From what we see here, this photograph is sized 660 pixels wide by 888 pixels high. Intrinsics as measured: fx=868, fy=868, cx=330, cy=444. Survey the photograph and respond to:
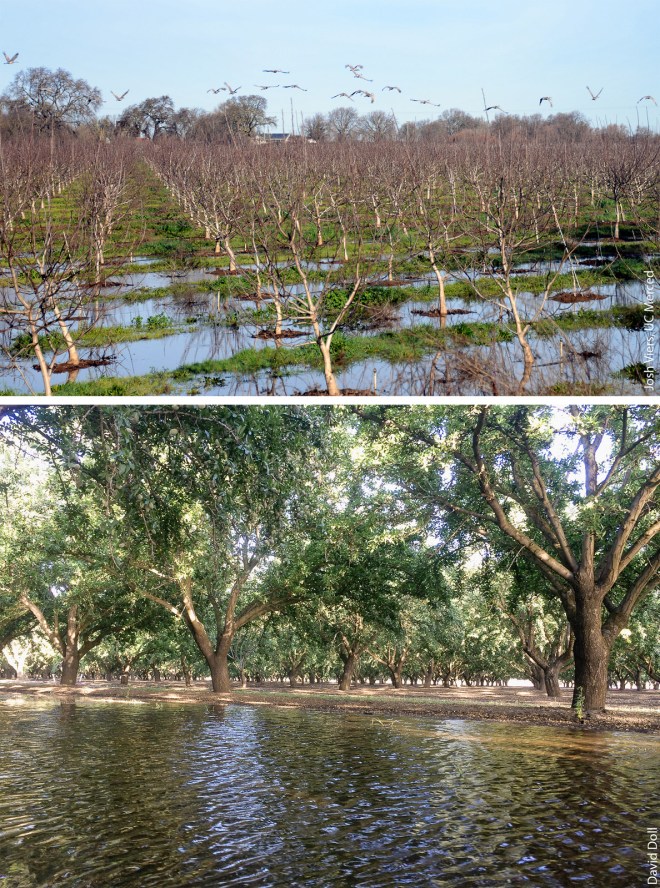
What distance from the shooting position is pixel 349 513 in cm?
2295

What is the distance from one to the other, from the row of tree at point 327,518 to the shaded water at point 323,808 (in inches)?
114

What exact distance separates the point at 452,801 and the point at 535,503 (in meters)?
10.5

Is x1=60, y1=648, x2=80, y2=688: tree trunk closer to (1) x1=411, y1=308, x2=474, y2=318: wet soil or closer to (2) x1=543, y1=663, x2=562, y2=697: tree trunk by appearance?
(2) x1=543, y1=663, x2=562, y2=697: tree trunk

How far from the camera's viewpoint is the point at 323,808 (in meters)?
9.90

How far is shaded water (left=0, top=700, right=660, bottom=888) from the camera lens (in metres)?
7.52

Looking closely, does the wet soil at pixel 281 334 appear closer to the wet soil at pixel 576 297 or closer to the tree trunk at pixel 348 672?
the wet soil at pixel 576 297

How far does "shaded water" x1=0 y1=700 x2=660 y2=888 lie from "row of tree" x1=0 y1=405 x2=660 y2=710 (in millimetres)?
2885

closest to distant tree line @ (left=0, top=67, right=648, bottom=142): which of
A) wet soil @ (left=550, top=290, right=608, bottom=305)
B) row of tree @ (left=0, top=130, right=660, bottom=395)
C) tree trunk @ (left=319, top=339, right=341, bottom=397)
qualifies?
row of tree @ (left=0, top=130, right=660, bottom=395)

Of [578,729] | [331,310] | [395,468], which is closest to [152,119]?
[331,310]

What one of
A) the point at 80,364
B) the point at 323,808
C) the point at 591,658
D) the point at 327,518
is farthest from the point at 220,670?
the point at 323,808

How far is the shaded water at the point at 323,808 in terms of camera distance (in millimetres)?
7523

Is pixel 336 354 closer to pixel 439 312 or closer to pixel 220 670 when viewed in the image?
pixel 439 312

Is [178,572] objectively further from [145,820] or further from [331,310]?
[145,820]

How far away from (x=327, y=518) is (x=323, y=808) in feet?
40.3
